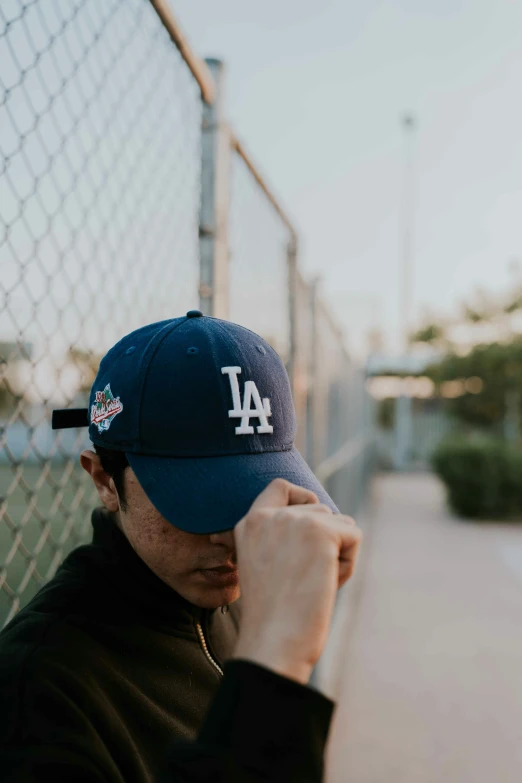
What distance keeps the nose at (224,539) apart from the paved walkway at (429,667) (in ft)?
9.67

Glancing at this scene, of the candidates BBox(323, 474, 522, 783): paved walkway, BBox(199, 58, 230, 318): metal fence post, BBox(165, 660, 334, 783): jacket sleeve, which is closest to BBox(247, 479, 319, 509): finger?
BBox(165, 660, 334, 783): jacket sleeve

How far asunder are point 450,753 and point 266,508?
11.4 ft

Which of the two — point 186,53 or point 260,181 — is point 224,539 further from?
point 260,181

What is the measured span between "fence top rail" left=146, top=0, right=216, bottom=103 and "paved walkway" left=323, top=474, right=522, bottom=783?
121 inches

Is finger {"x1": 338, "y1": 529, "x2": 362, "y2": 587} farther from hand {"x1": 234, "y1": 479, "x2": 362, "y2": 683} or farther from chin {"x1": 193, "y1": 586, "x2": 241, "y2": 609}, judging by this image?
chin {"x1": 193, "y1": 586, "x2": 241, "y2": 609}

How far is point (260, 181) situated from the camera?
3086 millimetres

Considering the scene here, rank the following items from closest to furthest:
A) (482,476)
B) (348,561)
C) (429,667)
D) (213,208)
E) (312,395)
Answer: (348,561) < (213,208) < (312,395) < (429,667) < (482,476)

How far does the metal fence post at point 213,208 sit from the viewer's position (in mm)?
2252

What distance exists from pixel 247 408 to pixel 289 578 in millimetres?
348

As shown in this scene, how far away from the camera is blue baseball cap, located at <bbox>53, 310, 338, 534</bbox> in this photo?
1.21 metres

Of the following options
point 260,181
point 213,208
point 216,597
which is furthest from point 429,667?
point 216,597

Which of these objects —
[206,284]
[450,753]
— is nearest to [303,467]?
[206,284]

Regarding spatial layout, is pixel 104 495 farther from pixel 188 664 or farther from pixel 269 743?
pixel 269 743

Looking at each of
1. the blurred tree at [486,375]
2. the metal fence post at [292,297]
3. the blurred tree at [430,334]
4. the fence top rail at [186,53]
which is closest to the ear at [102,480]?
the fence top rail at [186,53]
